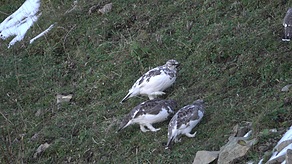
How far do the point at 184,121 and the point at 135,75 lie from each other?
10.1ft

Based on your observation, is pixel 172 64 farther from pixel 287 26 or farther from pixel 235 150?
pixel 235 150

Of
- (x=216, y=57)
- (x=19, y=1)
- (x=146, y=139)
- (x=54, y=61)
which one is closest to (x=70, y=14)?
(x=54, y=61)

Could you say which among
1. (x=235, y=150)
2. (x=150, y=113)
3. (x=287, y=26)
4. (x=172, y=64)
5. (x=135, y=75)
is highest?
(x=235, y=150)

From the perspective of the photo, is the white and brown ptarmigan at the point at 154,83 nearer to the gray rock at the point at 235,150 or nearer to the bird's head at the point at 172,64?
the bird's head at the point at 172,64

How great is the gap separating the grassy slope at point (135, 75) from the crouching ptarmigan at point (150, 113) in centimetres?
21

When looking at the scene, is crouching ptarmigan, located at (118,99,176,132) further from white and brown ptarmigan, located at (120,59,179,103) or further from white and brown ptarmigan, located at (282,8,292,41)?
white and brown ptarmigan, located at (282,8,292,41)

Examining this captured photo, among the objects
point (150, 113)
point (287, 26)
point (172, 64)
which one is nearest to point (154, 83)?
point (172, 64)

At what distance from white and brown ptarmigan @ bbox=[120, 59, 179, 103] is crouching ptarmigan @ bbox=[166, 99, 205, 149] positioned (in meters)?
1.15

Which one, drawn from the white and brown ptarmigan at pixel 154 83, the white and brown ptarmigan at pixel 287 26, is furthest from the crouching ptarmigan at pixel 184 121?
the white and brown ptarmigan at pixel 287 26

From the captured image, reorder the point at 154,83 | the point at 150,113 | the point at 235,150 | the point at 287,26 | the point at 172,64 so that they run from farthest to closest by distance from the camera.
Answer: the point at 172,64, the point at 287,26, the point at 154,83, the point at 150,113, the point at 235,150

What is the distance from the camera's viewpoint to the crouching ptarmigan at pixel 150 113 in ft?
32.4

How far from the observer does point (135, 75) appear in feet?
40.0

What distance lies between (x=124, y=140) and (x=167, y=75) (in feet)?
4.42

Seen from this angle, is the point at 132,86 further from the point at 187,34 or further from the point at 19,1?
the point at 19,1
